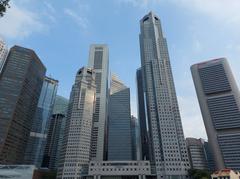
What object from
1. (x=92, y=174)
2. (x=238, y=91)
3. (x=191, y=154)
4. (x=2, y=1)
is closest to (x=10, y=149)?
(x=92, y=174)

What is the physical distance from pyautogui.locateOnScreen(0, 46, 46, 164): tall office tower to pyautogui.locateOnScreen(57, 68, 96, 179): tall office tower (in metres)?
40.4

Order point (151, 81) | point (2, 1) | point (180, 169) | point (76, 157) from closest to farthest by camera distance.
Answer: point (2, 1), point (180, 169), point (76, 157), point (151, 81)

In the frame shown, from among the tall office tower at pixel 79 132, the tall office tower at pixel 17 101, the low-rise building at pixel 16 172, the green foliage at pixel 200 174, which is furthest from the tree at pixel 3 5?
the tall office tower at pixel 17 101

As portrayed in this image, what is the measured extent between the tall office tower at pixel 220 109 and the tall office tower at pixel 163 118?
3496cm

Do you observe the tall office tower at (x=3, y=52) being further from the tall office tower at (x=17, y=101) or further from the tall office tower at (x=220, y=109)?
the tall office tower at (x=220, y=109)

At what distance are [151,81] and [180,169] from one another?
252 feet

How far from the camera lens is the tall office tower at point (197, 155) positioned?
566 ft

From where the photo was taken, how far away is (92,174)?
138000 mm

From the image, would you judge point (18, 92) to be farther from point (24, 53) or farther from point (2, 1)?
point (2, 1)

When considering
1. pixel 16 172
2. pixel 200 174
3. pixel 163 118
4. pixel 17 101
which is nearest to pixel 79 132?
pixel 17 101

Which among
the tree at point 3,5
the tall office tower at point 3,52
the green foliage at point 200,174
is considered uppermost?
the tall office tower at point 3,52

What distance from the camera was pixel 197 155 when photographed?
177125 mm

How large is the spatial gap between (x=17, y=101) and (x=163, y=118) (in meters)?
120

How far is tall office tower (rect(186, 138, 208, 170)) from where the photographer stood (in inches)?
6792
